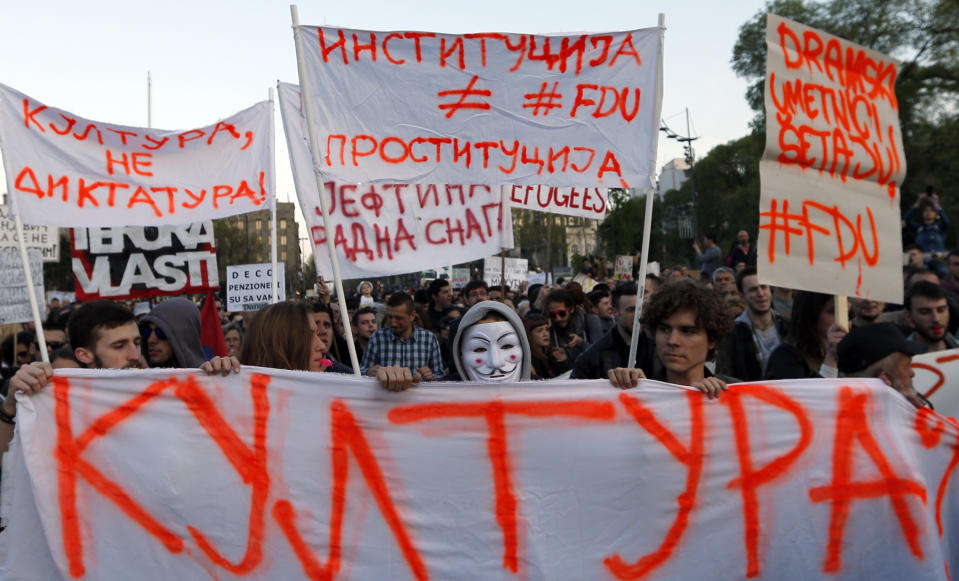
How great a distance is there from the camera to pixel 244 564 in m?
3.15

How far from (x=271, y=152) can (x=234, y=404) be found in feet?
9.19

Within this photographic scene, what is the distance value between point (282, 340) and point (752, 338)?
2.70m

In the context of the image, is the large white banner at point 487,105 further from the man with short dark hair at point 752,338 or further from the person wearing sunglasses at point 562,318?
the person wearing sunglasses at point 562,318

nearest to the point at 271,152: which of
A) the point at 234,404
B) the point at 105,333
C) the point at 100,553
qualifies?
the point at 105,333

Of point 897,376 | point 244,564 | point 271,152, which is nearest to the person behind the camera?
point 244,564

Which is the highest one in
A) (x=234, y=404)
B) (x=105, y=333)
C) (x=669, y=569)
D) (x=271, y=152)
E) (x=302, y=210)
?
(x=271, y=152)

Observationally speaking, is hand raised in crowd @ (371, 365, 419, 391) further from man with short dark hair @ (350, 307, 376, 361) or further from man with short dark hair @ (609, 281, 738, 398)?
man with short dark hair @ (350, 307, 376, 361)

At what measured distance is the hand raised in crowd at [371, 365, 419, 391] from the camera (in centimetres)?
325

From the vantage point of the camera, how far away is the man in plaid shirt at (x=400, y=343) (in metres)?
6.71

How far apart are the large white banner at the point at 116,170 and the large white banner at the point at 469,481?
3.63 feet

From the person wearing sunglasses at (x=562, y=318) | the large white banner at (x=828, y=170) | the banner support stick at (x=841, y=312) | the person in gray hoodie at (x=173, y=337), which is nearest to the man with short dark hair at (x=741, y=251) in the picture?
the person wearing sunglasses at (x=562, y=318)

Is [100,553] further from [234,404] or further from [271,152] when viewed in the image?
[271,152]

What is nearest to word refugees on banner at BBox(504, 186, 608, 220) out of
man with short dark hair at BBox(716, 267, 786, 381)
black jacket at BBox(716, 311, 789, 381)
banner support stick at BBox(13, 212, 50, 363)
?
man with short dark hair at BBox(716, 267, 786, 381)

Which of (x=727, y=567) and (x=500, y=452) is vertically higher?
(x=500, y=452)
